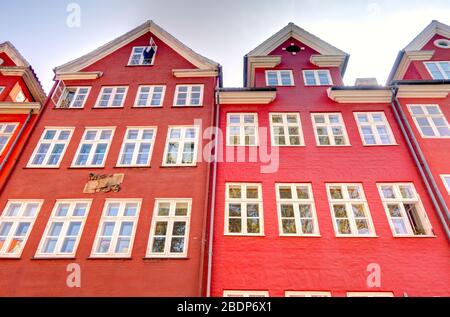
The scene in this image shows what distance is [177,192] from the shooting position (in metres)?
12.3

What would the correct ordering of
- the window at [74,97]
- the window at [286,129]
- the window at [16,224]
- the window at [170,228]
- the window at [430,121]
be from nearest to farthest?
the window at [170,228]
the window at [16,224]
the window at [430,121]
the window at [286,129]
the window at [74,97]

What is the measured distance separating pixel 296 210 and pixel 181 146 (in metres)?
6.03

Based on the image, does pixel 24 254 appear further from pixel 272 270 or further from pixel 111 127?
pixel 272 270

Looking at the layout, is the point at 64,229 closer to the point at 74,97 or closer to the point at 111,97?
the point at 111,97

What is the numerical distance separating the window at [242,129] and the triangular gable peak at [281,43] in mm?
4100

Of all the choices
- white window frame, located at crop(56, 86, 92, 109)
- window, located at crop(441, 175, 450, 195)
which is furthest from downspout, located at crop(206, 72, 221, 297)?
window, located at crop(441, 175, 450, 195)

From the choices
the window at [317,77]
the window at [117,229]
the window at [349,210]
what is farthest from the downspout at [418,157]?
the window at [117,229]

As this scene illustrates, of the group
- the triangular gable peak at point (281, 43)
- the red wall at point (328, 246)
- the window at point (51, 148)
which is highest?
the triangular gable peak at point (281, 43)

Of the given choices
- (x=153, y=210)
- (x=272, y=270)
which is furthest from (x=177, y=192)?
(x=272, y=270)

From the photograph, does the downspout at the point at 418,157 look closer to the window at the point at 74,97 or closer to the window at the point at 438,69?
the window at the point at 438,69

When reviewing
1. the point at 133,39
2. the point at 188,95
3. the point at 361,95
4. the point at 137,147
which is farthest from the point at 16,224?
the point at 361,95

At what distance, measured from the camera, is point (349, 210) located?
1179cm

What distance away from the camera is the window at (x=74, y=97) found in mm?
16062

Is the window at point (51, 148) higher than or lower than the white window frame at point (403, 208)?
higher
